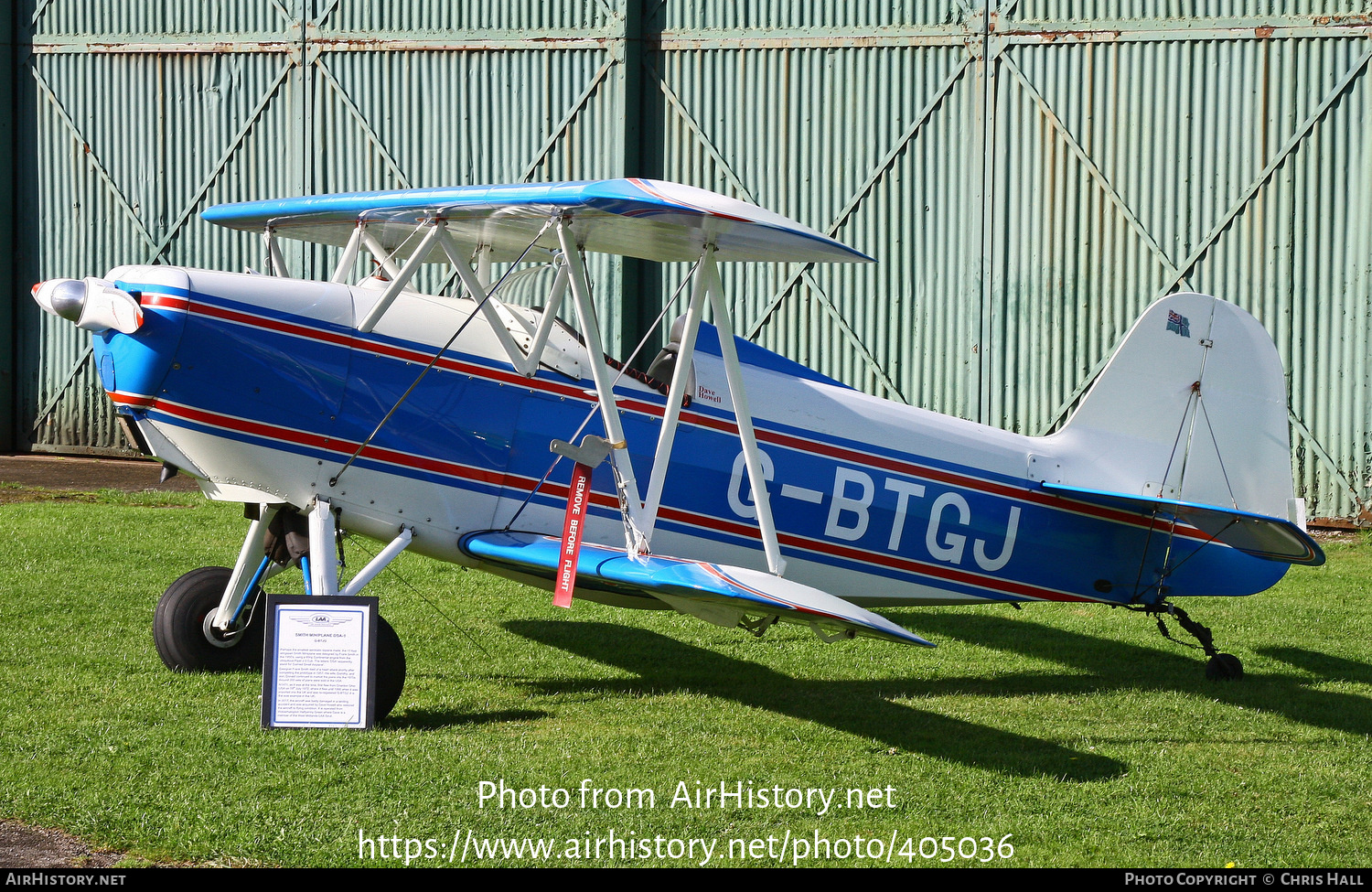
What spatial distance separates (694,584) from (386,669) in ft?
5.13

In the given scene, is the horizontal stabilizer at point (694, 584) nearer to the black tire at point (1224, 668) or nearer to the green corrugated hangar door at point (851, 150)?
the black tire at point (1224, 668)

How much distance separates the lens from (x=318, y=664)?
19.1ft

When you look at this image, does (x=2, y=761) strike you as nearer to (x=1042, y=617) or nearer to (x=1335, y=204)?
(x=1042, y=617)

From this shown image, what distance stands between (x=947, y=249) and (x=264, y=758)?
10.3 metres

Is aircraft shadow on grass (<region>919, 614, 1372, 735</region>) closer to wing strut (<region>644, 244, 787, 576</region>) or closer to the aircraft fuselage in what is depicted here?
the aircraft fuselage

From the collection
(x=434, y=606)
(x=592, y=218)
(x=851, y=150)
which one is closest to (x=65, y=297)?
(x=592, y=218)

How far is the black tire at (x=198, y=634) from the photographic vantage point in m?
6.88

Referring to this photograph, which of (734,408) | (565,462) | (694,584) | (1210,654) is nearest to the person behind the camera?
(694,584)

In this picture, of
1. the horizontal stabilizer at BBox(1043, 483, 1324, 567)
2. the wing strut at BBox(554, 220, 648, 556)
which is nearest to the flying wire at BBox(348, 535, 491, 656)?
the wing strut at BBox(554, 220, 648, 556)

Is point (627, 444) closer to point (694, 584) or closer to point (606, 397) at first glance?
point (606, 397)

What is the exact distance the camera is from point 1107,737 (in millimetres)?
6383

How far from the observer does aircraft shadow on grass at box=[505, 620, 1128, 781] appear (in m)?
5.94

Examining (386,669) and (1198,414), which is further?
(1198,414)

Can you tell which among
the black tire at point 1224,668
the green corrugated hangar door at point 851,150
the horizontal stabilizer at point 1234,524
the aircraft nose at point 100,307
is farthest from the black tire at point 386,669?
the green corrugated hangar door at point 851,150
